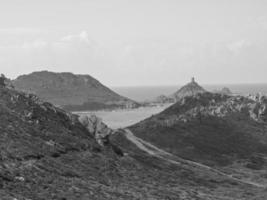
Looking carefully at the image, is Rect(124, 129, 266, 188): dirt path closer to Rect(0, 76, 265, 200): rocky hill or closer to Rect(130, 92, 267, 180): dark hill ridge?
Rect(0, 76, 265, 200): rocky hill

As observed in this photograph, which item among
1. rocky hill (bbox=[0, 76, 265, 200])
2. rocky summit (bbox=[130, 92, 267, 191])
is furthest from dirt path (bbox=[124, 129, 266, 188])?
rocky hill (bbox=[0, 76, 265, 200])

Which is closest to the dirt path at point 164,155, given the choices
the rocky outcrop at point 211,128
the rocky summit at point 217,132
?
the rocky summit at point 217,132

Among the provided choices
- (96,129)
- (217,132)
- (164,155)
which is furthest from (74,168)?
(217,132)

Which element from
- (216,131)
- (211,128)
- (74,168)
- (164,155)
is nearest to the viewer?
(74,168)

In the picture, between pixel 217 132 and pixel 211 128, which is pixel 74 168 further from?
pixel 211 128

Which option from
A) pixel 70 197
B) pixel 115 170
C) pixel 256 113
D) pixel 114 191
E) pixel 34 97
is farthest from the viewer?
pixel 256 113

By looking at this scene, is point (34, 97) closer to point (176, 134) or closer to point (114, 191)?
point (114, 191)

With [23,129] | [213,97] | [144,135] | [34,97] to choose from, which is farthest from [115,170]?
[213,97]

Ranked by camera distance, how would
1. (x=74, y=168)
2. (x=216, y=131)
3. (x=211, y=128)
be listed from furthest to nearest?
(x=211, y=128)
(x=216, y=131)
(x=74, y=168)

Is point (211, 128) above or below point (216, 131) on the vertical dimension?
above
